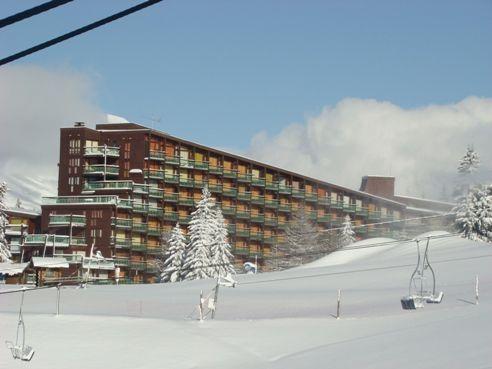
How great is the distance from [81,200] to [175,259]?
62.1 feet

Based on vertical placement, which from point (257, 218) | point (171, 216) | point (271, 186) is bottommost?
point (171, 216)

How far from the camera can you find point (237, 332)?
31094 millimetres

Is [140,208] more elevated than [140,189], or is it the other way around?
[140,189]

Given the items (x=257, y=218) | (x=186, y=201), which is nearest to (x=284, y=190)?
(x=257, y=218)

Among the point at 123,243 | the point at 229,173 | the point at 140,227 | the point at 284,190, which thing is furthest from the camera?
the point at 284,190

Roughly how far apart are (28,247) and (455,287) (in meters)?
62.2

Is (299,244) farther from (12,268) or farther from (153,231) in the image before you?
(12,268)

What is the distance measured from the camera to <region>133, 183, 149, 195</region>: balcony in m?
95.6

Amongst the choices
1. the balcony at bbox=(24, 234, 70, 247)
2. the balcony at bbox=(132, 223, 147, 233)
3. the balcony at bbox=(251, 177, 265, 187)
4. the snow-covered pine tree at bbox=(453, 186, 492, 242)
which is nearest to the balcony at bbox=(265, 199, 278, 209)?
the balcony at bbox=(251, 177, 265, 187)

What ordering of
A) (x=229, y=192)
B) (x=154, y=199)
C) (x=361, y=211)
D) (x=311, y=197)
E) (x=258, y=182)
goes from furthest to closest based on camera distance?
(x=361, y=211) < (x=311, y=197) < (x=258, y=182) < (x=229, y=192) < (x=154, y=199)

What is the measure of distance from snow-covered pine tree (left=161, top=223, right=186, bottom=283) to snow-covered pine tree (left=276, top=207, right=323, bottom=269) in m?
14.3

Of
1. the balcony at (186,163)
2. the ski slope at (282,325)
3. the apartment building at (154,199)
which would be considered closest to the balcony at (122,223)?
the apartment building at (154,199)

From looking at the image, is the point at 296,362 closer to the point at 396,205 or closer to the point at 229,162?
the point at 229,162

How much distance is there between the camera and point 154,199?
9794cm
